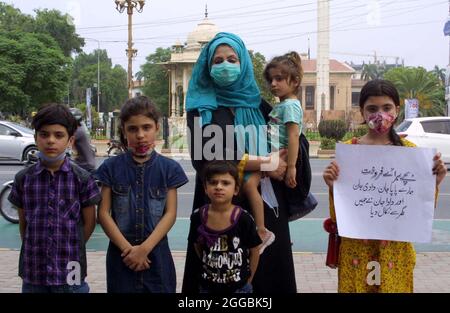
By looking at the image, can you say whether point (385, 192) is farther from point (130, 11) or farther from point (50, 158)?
point (130, 11)

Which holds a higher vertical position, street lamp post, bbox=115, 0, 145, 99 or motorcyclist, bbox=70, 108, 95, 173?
street lamp post, bbox=115, 0, 145, 99

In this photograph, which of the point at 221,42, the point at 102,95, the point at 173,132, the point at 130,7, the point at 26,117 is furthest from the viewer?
the point at 102,95

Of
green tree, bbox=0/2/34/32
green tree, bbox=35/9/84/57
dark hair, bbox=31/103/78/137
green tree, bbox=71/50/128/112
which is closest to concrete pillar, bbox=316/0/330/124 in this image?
green tree, bbox=35/9/84/57

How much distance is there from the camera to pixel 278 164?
3393 mm

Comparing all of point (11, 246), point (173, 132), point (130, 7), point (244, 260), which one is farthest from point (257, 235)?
point (173, 132)

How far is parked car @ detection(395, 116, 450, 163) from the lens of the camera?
1652cm

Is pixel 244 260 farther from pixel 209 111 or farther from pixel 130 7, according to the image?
pixel 130 7

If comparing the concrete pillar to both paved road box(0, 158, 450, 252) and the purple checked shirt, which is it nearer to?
paved road box(0, 158, 450, 252)

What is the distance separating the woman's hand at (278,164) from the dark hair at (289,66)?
0.39 metres

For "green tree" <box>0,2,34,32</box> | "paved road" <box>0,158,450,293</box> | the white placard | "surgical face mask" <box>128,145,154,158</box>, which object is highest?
"green tree" <box>0,2,34,32</box>

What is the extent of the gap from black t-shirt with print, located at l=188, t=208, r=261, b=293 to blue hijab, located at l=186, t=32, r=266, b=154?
471 millimetres

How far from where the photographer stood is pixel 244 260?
320 cm

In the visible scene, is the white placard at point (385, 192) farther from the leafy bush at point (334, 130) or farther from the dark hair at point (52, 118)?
the leafy bush at point (334, 130)

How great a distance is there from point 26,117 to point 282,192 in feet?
123
